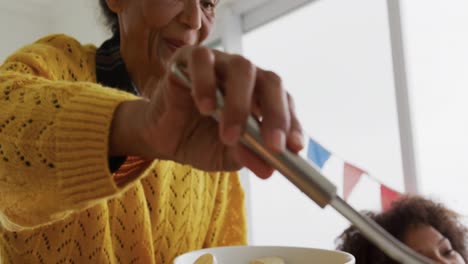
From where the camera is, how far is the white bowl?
43 centimetres

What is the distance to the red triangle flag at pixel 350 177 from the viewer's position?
1244mm

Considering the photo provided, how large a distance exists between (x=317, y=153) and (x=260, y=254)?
33.5 inches

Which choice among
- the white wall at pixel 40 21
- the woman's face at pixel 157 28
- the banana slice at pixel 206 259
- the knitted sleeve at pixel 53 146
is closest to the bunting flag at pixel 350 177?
the woman's face at pixel 157 28

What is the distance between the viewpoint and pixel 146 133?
0.29m

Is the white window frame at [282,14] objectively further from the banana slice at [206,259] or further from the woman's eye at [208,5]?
the banana slice at [206,259]

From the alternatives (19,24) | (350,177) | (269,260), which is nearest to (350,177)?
(350,177)

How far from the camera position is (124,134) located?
0.30 meters

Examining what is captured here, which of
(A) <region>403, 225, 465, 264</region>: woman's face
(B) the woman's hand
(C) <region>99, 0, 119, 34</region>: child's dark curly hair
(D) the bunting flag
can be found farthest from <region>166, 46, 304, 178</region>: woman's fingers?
(D) the bunting flag

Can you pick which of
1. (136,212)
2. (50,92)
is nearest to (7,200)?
(50,92)

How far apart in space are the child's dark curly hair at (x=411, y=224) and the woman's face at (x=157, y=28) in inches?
23.1

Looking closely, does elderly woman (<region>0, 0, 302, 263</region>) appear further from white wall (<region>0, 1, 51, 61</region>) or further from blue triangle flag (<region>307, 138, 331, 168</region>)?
white wall (<region>0, 1, 51, 61</region>)

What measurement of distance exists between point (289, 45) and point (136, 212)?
3.75ft

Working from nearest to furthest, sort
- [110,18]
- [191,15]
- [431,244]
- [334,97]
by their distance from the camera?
[191,15] → [110,18] → [431,244] → [334,97]

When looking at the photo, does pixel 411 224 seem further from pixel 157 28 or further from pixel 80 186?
pixel 80 186
